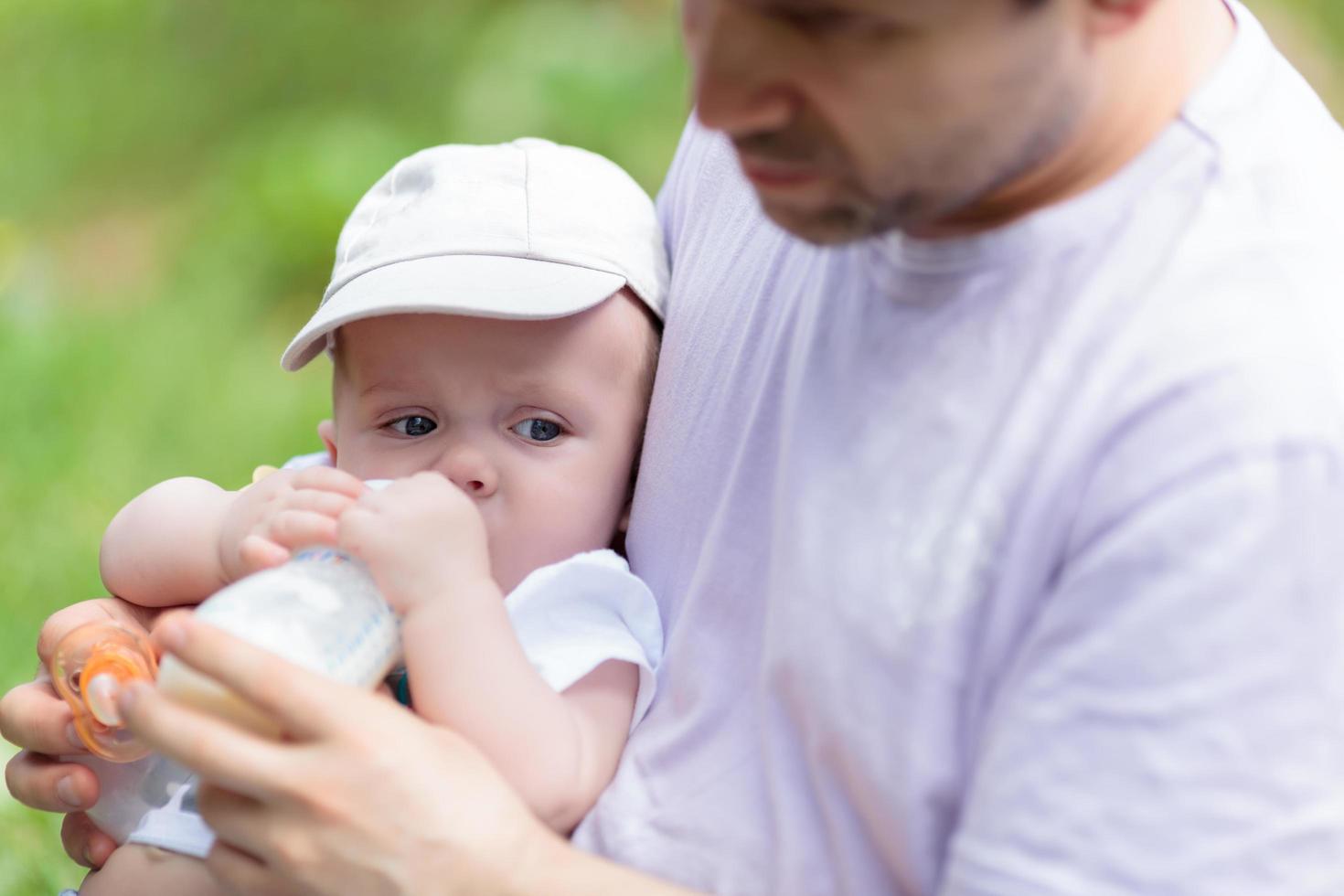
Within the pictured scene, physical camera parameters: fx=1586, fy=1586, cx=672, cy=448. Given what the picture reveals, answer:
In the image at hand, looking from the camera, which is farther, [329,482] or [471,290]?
[471,290]

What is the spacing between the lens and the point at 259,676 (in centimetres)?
111

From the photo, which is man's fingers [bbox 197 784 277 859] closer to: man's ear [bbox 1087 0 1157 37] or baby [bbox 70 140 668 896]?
baby [bbox 70 140 668 896]

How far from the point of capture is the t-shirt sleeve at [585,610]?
1.45m

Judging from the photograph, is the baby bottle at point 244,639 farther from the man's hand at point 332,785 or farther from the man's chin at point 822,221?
the man's chin at point 822,221

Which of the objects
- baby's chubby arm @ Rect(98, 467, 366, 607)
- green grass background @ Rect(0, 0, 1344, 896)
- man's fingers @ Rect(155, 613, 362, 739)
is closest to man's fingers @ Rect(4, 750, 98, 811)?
baby's chubby arm @ Rect(98, 467, 366, 607)

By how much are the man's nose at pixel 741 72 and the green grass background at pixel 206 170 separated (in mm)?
1969

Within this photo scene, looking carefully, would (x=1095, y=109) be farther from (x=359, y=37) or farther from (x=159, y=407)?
(x=359, y=37)

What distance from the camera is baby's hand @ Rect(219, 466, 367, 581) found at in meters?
1.33

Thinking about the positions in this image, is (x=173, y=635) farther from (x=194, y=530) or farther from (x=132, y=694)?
(x=194, y=530)

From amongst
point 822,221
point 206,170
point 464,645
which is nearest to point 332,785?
point 464,645

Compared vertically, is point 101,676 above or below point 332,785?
below

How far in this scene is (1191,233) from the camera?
1032mm

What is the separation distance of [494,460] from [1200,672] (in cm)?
79

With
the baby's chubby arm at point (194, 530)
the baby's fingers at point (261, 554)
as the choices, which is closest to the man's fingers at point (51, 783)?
the baby's chubby arm at point (194, 530)
